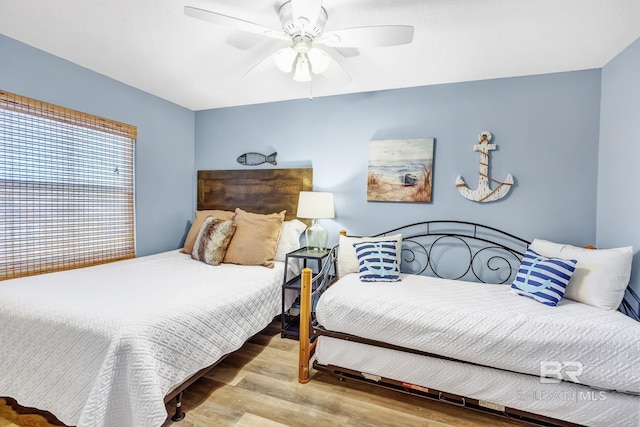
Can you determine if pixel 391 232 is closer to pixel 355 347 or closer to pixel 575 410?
pixel 355 347

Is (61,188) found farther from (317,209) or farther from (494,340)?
(494,340)

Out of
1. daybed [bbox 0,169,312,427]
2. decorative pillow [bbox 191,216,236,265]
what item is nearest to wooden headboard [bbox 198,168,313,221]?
decorative pillow [bbox 191,216,236,265]

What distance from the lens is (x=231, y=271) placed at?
2.50m

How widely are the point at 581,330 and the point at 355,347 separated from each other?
129 cm

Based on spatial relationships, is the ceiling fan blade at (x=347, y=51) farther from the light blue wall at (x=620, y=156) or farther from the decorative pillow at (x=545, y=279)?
the decorative pillow at (x=545, y=279)

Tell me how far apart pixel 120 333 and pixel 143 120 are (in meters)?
2.39

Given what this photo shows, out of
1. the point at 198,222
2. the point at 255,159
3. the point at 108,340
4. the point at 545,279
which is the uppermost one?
the point at 255,159

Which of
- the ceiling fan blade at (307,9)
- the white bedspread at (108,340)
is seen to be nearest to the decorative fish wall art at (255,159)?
the white bedspread at (108,340)

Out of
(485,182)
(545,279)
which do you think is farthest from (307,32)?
(545,279)

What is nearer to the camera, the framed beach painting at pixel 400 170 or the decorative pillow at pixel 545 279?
the decorative pillow at pixel 545 279

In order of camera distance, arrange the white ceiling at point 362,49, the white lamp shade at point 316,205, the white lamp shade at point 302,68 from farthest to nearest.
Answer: the white lamp shade at point 316,205, the white lamp shade at point 302,68, the white ceiling at point 362,49

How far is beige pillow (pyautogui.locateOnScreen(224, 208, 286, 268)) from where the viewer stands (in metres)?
2.72

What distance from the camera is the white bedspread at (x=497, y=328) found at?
1.53 meters

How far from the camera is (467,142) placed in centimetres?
260
